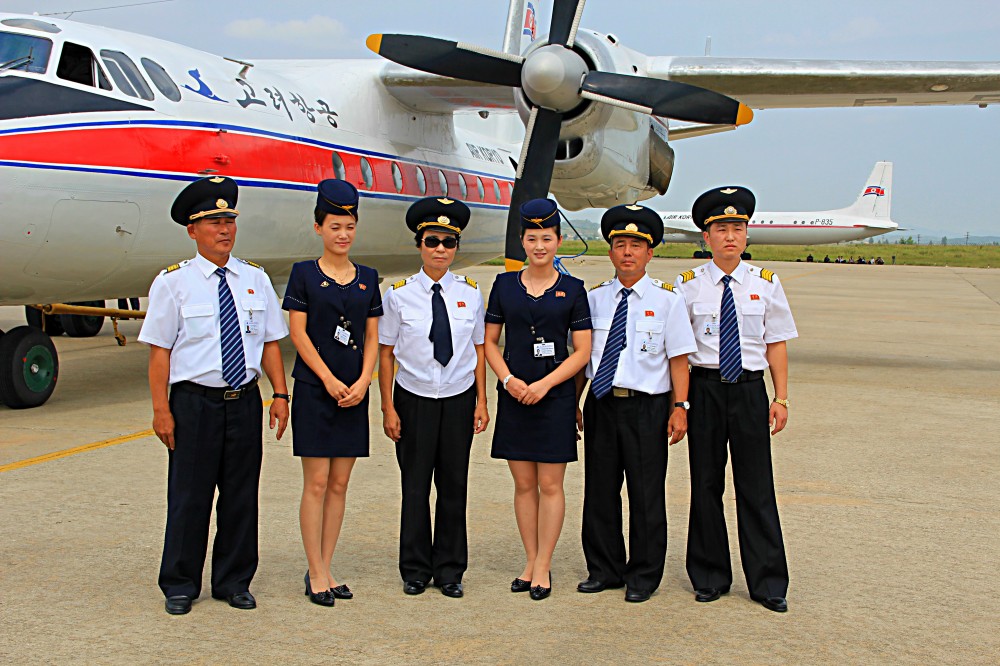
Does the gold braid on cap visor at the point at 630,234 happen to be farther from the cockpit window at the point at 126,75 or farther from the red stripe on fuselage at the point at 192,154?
the cockpit window at the point at 126,75

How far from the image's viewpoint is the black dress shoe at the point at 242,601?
4016 mm

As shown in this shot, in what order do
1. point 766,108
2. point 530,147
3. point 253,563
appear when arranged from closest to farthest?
point 253,563
point 530,147
point 766,108

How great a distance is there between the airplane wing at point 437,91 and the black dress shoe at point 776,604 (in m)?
8.73

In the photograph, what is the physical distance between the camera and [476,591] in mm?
4270

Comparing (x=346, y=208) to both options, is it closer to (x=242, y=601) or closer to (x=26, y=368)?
(x=242, y=601)

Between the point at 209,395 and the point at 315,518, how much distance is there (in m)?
0.70

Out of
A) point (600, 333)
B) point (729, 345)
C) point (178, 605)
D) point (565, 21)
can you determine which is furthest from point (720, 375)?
point (565, 21)

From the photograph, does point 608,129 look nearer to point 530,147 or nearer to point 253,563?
point 530,147

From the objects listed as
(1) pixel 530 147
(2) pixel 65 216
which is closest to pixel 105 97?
(2) pixel 65 216

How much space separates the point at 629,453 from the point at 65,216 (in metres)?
5.14

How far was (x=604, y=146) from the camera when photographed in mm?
11625

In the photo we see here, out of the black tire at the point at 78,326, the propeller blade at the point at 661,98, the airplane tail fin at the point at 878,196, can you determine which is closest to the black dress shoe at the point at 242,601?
the propeller blade at the point at 661,98

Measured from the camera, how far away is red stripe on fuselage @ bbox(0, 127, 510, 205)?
711cm

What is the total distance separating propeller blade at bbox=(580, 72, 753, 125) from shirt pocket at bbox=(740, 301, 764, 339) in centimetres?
668
